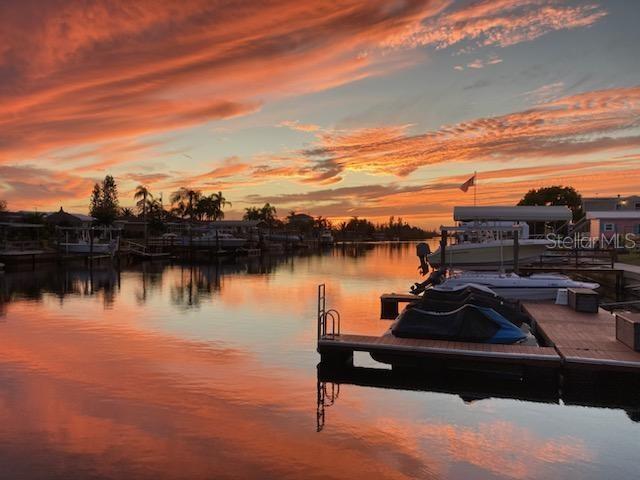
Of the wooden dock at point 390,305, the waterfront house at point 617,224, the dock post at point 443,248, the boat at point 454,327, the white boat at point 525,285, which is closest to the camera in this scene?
the boat at point 454,327

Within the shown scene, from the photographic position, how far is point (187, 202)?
145000 mm

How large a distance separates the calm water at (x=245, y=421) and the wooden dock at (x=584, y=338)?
1029 mm

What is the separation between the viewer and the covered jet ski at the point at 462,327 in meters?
15.4

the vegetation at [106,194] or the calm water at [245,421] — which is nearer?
the calm water at [245,421]

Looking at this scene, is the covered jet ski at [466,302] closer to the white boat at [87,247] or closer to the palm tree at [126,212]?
the white boat at [87,247]

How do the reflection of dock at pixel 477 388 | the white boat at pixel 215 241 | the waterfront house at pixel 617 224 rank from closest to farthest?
the reflection of dock at pixel 477 388, the waterfront house at pixel 617 224, the white boat at pixel 215 241

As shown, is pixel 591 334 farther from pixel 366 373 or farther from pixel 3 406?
pixel 3 406

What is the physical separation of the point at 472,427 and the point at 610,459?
8.56 feet

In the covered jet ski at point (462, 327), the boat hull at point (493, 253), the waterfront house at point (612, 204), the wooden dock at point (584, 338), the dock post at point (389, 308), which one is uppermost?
the waterfront house at point (612, 204)

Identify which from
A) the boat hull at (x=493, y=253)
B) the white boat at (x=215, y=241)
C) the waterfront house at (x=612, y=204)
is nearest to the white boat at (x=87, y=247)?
the white boat at (x=215, y=241)

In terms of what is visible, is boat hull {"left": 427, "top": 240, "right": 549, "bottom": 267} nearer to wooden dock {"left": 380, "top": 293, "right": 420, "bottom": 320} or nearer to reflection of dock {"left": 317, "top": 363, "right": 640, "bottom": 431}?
wooden dock {"left": 380, "top": 293, "right": 420, "bottom": 320}

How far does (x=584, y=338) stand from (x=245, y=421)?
970cm

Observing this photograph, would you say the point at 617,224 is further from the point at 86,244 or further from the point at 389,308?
the point at 86,244

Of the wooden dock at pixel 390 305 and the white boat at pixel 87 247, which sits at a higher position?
the white boat at pixel 87 247
